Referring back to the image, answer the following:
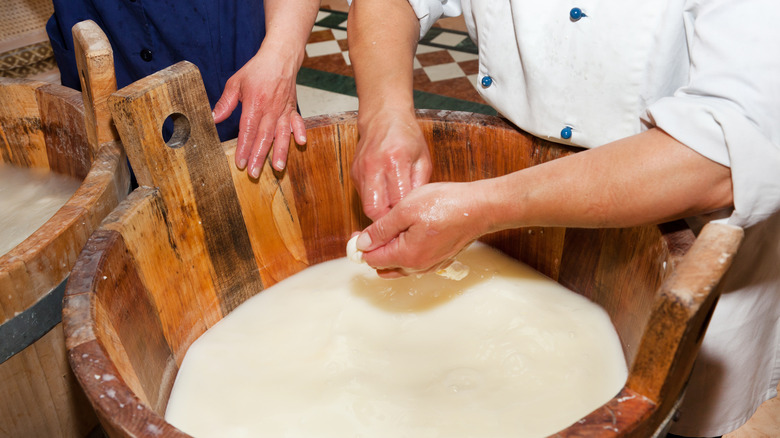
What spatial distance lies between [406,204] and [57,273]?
0.63 meters

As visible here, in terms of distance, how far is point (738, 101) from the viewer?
0.83 meters

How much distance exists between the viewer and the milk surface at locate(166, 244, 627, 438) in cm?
114

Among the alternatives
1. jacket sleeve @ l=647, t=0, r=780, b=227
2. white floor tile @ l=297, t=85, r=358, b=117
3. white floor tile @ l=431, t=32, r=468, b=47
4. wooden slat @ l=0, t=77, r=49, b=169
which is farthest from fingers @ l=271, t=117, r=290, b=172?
white floor tile @ l=431, t=32, r=468, b=47

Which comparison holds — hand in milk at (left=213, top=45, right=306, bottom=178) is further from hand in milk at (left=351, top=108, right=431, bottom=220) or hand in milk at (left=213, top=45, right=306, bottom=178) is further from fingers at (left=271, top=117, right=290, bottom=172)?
hand in milk at (left=351, top=108, right=431, bottom=220)

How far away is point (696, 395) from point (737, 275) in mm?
294

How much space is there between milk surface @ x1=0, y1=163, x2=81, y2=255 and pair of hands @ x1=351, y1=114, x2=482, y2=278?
30.0 inches

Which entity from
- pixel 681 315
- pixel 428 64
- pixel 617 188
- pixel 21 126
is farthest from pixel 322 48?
pixel 681 315

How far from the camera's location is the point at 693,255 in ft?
2.45

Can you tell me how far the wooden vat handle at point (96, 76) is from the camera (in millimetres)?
1228

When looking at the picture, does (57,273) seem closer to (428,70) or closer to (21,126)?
(21,126)

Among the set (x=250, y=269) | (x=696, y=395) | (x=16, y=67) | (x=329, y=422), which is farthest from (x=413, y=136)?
(x=16, y=67)

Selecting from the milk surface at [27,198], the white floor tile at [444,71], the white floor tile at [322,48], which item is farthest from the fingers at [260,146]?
the white floor tile at [322,48]

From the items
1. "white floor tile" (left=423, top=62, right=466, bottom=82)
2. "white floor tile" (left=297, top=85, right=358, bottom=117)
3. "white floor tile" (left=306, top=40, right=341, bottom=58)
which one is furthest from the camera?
"white floor tile" (left=306, top=40, right=341, bottom=58)

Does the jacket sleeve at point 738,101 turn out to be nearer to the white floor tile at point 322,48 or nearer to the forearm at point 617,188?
the forearm at point 617,188
